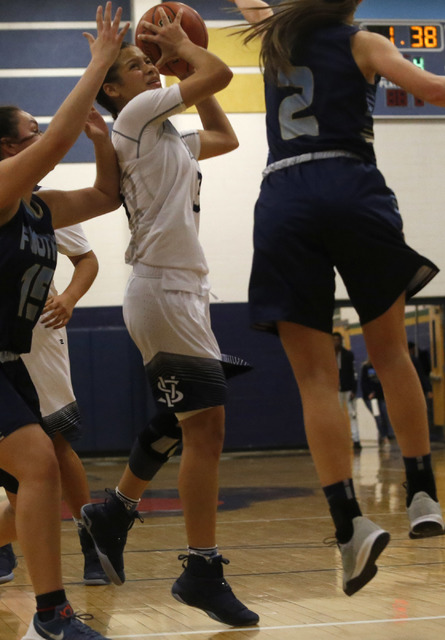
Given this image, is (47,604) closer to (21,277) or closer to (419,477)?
(21,277)

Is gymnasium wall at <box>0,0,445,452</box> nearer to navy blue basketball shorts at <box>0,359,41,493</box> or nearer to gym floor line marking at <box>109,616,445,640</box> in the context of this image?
gym floor line marking at <box>109,616,445,640</box>

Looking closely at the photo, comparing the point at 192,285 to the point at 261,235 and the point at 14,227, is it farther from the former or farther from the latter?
the point at 14,227

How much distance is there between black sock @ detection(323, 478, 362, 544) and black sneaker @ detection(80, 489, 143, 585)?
3.97 ft

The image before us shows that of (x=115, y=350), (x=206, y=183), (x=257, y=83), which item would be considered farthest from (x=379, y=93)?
(x=115, y=350)

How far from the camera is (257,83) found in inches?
508

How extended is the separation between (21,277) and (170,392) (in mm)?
696

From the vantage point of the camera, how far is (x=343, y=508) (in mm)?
2688

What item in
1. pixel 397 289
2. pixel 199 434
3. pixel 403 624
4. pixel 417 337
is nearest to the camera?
pixel 397 289

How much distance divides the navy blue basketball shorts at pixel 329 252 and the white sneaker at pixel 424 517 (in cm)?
57

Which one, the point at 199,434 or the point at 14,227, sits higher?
the point at 14,227

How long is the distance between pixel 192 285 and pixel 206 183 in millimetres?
9911

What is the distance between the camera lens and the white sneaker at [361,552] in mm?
2555

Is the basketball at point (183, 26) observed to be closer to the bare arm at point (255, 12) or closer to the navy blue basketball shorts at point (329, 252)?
the bare arm at point (255, 12)

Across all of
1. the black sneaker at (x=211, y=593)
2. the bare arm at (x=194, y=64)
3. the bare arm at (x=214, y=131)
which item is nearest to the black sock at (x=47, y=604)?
the black sneaker at (x=211, y=593)
